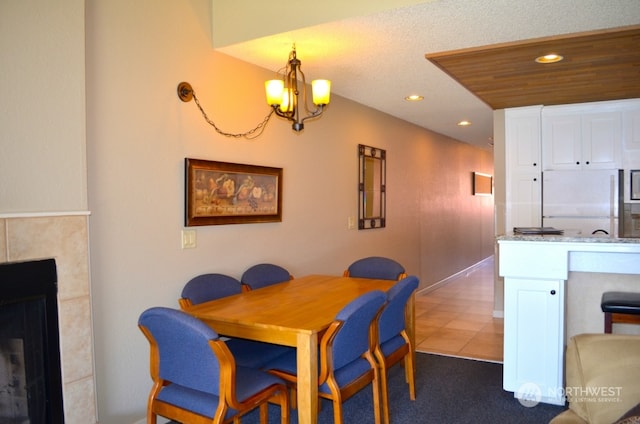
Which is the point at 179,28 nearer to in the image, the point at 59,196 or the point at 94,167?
the point at 94,167

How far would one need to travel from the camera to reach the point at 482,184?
9.77m

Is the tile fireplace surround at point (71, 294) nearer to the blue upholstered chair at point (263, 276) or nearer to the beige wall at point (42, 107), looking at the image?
the beige wall at point (42, 107)

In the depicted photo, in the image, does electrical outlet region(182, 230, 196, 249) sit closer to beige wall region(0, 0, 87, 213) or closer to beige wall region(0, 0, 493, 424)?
beige wall region(0, 0, 493, 424)

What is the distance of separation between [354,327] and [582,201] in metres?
3.76

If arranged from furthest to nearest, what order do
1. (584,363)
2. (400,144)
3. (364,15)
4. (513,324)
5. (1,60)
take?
(400,144) → (513,324) → (364,15) → (1,60) → (584,363)

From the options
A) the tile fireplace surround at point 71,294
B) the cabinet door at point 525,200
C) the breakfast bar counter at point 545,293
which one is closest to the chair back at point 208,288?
the tile fireplace surround at point 71,294

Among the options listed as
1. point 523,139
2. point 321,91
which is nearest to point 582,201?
point 523,139

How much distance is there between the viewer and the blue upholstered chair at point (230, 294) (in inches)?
109

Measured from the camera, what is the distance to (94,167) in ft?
8.34

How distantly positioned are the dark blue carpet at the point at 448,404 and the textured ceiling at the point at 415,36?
2300mm

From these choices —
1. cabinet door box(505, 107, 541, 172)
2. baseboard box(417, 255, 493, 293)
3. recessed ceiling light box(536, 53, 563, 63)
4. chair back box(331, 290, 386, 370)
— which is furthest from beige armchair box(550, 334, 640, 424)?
baseboard box(417, 255, 493, 293)

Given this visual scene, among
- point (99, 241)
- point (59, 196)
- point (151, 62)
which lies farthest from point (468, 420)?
point (151, 62)

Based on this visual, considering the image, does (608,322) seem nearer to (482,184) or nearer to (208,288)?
(208,288)

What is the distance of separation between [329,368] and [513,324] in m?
1.44
